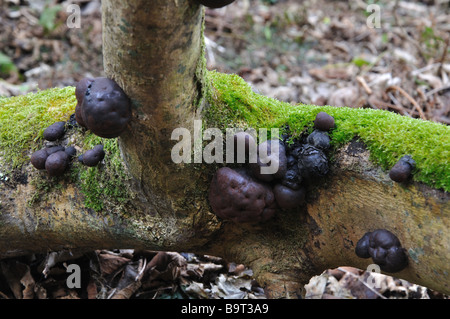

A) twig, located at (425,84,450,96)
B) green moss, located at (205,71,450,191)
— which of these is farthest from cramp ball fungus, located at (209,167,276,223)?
twig, located at (425,84,450,96)

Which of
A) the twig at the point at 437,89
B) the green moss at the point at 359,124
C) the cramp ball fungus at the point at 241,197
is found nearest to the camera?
the green moss at the point at 359,124

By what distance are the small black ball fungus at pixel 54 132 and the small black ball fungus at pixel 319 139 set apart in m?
2.10

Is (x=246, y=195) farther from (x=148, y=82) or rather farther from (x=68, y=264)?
(x=68, y=264)

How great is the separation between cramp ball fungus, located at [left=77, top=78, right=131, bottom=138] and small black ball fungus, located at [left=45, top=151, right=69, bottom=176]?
1.02 metres

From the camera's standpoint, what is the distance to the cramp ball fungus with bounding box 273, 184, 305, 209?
289 centimetres

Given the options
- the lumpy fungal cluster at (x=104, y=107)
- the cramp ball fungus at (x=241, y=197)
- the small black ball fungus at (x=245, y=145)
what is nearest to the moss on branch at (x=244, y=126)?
the small black ball fungus at (x=245, y=145)

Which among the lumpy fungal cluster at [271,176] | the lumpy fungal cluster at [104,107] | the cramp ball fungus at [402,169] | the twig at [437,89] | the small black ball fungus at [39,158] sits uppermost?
the lumpy fungal cluster at [104,107]

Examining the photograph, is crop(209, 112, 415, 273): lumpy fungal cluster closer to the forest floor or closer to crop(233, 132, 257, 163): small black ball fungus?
crop(233, 132, 257, 163): small black ball fungus

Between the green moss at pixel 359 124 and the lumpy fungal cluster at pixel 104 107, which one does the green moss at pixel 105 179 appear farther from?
the green moss at pixel 359 124

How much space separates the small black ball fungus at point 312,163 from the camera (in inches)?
110

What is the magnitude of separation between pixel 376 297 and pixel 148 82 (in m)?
3.57

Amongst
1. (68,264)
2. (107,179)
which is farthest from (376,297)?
(68,264)

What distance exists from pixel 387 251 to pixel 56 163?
8.60 ft
